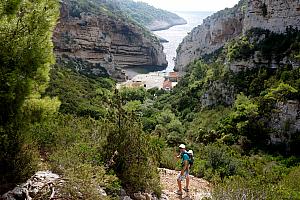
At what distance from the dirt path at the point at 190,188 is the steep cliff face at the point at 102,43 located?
2257 inches

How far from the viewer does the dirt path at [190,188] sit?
1071cm

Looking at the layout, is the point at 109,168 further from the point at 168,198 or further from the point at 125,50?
the point at 125,50

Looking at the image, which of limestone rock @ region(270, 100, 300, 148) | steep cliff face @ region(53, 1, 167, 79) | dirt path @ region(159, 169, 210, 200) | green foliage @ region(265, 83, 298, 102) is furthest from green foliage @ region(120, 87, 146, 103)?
dirt path @ region(159, 169, 210, 200)

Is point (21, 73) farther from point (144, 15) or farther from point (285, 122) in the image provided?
point (144, 15)

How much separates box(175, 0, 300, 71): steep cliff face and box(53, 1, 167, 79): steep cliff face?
435 inches

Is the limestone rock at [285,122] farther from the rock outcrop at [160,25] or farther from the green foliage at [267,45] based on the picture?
the rock outcrop at [160,25]

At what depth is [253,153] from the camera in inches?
1032

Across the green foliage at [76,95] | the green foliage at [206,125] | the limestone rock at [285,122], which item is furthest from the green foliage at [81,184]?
the green foliage at [76,95]

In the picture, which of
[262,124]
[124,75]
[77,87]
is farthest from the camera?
[124,75]

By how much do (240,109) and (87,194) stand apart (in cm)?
2399

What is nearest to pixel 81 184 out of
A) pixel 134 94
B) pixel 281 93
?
pixel 281 93

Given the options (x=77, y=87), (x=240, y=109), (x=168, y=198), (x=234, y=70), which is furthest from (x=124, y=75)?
(x=168, y=198)

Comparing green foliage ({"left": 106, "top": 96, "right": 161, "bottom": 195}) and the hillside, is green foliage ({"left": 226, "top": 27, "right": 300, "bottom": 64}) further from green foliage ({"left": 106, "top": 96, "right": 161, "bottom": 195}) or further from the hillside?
the hillside

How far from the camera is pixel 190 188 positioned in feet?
39.4
